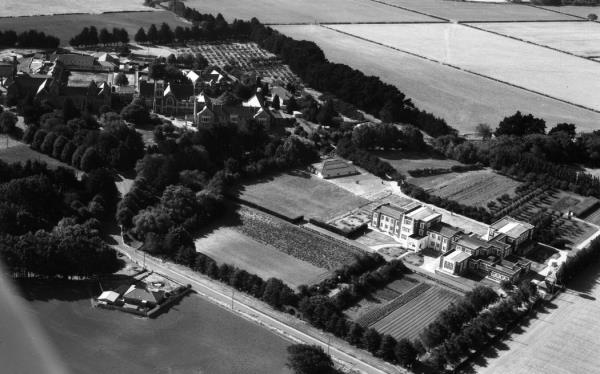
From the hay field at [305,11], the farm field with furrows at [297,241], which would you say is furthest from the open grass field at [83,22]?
the farm field with furrows at [297,241]

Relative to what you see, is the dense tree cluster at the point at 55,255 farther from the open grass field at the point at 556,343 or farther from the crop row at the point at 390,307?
the open grass field at the point at 556,343

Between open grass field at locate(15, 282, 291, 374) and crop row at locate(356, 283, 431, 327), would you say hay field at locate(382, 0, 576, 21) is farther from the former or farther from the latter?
open grass field at locate(15, 282, 291, 374)

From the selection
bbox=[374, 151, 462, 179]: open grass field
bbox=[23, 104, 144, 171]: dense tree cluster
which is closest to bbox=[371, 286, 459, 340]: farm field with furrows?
bbox=[374, 151, 462, 179]: open grass field

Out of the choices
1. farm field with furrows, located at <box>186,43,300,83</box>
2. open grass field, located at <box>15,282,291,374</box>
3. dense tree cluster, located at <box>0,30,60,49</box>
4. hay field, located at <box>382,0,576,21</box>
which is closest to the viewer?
open grass field, located at <box>15,282,291,374</box>

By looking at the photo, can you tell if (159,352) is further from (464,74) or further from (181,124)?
(464,74)

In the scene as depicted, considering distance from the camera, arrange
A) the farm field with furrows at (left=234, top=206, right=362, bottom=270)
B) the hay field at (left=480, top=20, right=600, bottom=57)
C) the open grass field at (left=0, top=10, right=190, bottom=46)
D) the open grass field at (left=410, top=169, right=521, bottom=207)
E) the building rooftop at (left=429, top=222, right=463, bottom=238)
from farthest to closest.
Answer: the hay field at (left=480, top=20, right=600, bottom=57)
the open grass field at (left=0, top=10, right=190, bottom=46)
the open grass field at (left=410, top=169, right=521, bottom=207)
the building rooftop at (left=429, top=222, right=463, bottom=238)
the farm field with furrows at (left=234, top=206, right=362, bottom=270)

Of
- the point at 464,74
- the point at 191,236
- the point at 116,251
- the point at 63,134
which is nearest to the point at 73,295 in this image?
the point at 116,251

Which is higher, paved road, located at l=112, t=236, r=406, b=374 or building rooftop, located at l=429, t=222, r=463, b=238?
building rooftop, located at l=429, t=222, r=463, b=238
